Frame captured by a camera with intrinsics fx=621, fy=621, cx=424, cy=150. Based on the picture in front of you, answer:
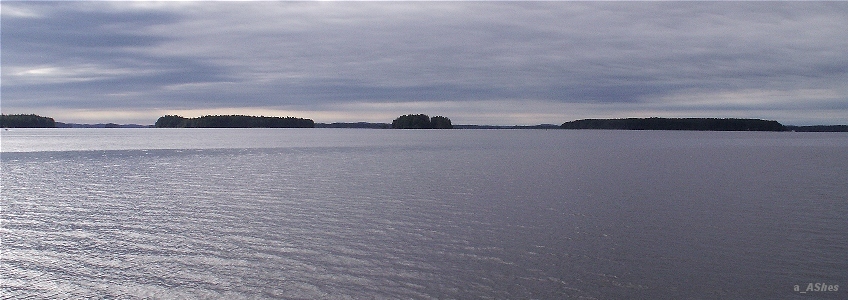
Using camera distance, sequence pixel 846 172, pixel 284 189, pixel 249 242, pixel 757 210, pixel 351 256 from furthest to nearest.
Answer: pixel 846 172 → pixel 284 189 → pixel 757 210 → pixel 249 242 → pixel 351 256

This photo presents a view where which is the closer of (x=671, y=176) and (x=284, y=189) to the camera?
(x=284, y=189)

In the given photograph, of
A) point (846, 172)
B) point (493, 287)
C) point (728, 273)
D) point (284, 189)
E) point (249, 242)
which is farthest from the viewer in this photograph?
point (846, 172)

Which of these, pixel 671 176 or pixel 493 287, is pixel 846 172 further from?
pixel 493 287

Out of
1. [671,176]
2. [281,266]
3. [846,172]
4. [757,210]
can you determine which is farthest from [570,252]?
[846,172]

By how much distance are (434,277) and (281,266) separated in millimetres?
2370

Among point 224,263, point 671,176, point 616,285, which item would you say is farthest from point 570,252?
point 671,176

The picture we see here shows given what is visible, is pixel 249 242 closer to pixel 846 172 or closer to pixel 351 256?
pixel 351 256

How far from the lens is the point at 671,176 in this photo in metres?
23.8
